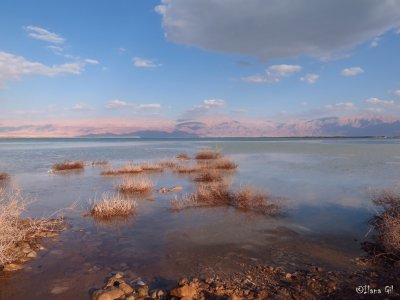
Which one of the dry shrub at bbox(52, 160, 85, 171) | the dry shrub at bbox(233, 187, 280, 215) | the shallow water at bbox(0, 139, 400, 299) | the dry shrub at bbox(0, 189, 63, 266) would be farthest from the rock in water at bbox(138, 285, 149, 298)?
the dry shrub at bbox(52, 160, 85, 171)

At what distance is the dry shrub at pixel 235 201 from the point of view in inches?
501

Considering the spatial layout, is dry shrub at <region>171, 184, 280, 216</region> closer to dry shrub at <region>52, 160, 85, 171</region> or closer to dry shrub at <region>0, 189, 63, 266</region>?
dry shrub at <region>0, 189, 63, 266</region>

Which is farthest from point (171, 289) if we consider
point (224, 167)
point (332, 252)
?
point (224, 167)

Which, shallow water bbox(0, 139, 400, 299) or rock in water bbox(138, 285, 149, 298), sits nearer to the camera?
rock in water bbox(138, 285, 149, 298)

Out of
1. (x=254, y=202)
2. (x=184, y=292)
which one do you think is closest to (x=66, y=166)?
(x=254, y=202)

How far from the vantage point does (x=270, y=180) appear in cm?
2041

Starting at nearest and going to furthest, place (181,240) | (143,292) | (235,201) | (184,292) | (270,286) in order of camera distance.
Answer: (184,292) < (143,292) < (270,286) < (181,240) < (235,201)

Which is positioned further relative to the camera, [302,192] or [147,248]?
[302,192]

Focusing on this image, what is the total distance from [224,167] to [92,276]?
20516 millimetres

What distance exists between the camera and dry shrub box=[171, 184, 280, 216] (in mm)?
12719

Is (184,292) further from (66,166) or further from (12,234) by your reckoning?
(66,166)

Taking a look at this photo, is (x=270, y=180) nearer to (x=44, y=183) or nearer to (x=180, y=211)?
(x=180, y=211)

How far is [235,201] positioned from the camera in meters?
13.6

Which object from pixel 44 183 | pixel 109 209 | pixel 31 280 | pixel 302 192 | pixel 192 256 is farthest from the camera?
pixel 44 183
